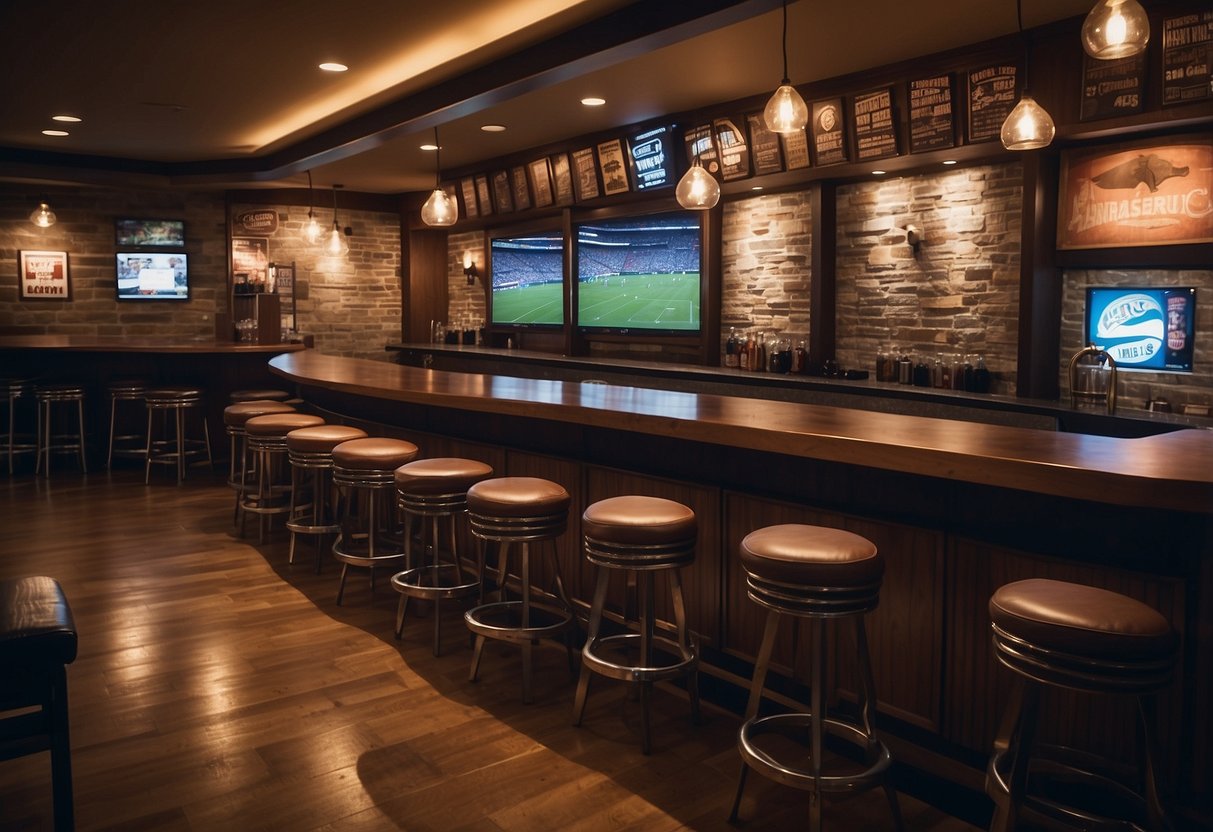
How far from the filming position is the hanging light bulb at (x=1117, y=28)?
2703mm

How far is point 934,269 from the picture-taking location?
5.59 m

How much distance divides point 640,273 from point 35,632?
6048 mm

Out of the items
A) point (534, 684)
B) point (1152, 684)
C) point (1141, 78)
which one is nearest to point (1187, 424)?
point (1141, 78)

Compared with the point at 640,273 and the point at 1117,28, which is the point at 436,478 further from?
the point at 640,273

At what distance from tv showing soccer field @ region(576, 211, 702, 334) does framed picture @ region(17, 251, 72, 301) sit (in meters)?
6.45

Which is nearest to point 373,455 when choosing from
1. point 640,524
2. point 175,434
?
point 640,524

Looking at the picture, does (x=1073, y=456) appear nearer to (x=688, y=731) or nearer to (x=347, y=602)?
(x=688, y=731)

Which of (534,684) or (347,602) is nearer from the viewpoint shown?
(534,684)

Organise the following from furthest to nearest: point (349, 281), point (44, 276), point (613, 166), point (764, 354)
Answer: point (349, 281)
point (44, 276)
point (613, 166)
point (764, 354)

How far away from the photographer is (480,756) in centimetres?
296

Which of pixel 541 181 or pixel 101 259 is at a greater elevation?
pixel 541 181

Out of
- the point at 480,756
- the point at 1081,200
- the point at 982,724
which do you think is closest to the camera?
the point at 982,724

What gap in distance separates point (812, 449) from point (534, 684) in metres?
1.60

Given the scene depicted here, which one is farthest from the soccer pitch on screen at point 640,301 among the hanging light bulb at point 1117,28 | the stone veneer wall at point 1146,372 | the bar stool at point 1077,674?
the bar stool at point 1077,674
